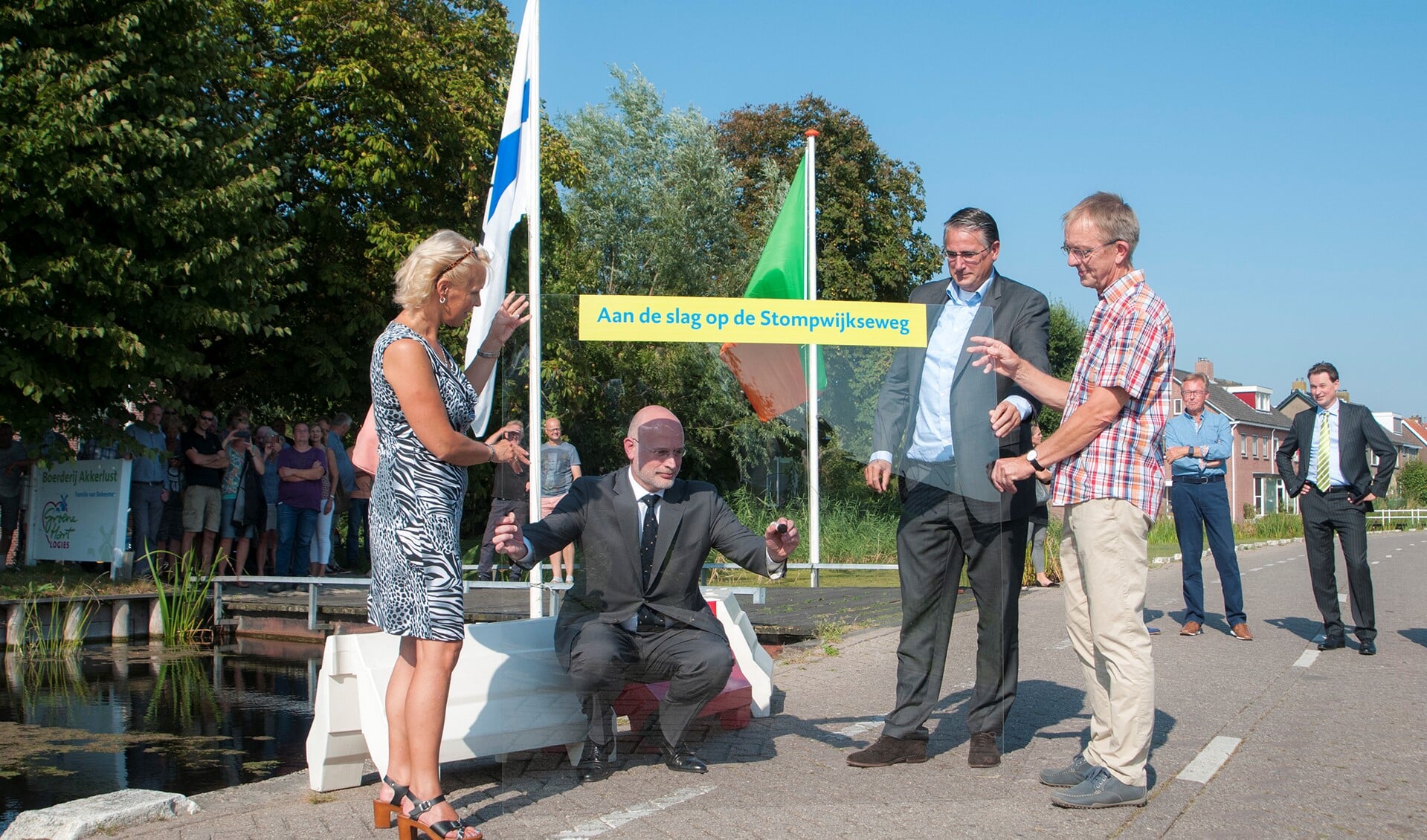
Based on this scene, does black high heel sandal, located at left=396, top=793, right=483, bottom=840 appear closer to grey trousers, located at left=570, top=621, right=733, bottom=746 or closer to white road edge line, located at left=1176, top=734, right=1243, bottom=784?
grey trousers, located at left=570, top=621, right=733, bottom=746

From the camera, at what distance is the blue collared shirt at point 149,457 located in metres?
13.0

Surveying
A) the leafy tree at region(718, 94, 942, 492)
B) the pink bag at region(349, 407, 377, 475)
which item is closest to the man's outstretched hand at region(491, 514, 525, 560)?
the pink bag at region(349, 407, 377, 475)

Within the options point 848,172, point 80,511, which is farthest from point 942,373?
point 848,172

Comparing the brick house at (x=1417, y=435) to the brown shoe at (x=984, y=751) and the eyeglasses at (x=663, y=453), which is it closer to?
the brown shoe at (x=984, y=751)

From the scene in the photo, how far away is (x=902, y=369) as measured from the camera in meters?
4.98

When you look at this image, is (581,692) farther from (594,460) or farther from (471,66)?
(471,66)

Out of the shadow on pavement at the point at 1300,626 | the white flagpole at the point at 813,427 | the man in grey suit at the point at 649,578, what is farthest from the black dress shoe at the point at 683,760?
the shadow on pavement at the point at 1300,626

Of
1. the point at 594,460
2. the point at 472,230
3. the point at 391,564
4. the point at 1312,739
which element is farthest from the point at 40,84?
the point at 1312,739

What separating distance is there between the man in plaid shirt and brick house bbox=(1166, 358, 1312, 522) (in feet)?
227

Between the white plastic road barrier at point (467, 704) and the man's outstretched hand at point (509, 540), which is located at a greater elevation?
the man's outstretched hand at point (509, 540)

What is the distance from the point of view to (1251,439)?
242 ft

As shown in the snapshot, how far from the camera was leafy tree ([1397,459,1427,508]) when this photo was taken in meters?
85.1

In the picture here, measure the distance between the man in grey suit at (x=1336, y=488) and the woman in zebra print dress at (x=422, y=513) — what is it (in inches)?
273

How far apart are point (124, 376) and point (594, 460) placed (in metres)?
10.3
